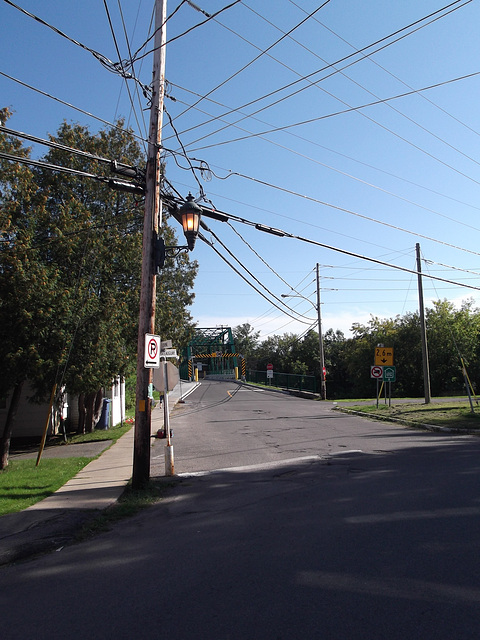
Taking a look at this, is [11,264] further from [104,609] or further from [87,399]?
[104,609]

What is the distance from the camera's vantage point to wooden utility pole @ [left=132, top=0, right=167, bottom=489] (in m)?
10.1

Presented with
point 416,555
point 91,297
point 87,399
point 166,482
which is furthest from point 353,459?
point 87,399

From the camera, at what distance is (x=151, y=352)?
33.7 feet

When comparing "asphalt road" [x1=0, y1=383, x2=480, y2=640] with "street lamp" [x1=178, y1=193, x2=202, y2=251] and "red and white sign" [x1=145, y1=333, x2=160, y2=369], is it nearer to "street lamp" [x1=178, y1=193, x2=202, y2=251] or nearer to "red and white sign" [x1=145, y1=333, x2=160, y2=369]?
"red and white sign" [x1=145, y1=333, x2=160, y2=369]

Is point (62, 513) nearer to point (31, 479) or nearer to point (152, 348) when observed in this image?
point (152, 348)

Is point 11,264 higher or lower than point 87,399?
higher

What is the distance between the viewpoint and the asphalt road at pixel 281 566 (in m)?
3.99

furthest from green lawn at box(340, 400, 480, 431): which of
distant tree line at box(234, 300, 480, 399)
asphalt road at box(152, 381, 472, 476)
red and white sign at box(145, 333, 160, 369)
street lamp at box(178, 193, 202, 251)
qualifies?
distant tree line at box(234, 300, 480, 399)

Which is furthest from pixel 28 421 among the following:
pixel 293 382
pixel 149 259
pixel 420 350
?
pixel 420 350

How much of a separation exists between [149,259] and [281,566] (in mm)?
6814

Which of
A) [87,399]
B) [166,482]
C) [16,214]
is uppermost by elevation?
[16,214]

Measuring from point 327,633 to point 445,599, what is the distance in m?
1.11

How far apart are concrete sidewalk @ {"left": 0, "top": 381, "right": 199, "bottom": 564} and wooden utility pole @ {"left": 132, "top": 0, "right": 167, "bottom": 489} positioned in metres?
0.94

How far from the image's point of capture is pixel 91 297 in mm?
15938
